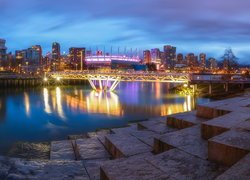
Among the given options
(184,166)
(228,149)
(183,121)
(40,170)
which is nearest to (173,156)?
(184,166)

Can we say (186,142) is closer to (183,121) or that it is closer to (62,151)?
(183,121)

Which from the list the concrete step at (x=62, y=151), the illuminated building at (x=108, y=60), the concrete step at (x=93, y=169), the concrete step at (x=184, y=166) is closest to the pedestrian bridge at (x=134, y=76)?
the concrete step at (x=62, y=151)

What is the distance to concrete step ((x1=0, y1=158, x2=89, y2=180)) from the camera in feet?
18.5

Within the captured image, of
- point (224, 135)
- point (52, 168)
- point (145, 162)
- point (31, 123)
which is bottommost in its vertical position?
point (31, 123)

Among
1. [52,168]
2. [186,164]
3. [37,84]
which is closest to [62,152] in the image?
[52,168]

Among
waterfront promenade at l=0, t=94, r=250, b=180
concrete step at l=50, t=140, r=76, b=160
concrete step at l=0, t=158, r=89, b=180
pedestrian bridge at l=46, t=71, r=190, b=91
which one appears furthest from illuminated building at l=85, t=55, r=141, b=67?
concrete step at l=0, t=158, r=89, b=180

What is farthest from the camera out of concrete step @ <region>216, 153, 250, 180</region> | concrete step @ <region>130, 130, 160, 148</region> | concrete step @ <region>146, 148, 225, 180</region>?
concrete step @ <region>130, 130, 160, 148</region>

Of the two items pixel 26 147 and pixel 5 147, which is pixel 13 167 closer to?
pixel 26 147

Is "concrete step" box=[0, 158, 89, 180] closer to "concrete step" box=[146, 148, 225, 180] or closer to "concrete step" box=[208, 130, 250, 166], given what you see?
"concrete step" box=[146, 148, 225, 180]

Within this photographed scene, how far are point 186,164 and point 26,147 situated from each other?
33.9ft

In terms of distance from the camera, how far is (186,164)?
480cm

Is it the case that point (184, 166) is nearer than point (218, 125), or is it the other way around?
point (184, 166)

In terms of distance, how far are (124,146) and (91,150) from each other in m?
1.71

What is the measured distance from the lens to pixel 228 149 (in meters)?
4.52
